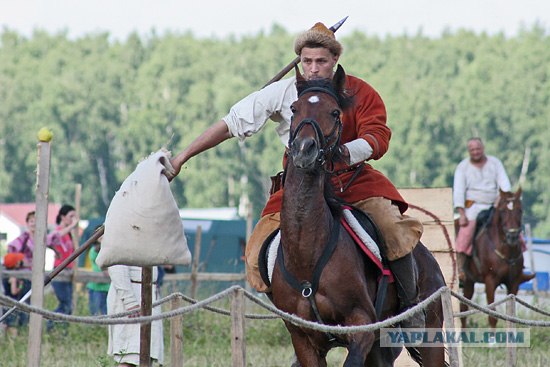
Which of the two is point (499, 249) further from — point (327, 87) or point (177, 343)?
point (327, 87)

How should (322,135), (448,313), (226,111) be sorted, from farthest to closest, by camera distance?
(226,111), (448,313), (322,135)

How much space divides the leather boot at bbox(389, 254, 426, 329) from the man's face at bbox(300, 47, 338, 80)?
121 centimetres

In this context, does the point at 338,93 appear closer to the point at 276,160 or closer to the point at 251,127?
the point at 251,127

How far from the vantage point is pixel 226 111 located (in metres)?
68.4

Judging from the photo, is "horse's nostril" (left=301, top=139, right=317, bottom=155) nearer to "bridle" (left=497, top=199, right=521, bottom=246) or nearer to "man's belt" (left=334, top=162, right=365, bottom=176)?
"man's belt" (left=334, top=162, right=365, bottom=176)

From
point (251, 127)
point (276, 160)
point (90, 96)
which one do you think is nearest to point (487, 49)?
point (276, 160)

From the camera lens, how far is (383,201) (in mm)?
7070

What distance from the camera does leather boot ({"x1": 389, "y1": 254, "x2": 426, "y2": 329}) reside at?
7.01 meters

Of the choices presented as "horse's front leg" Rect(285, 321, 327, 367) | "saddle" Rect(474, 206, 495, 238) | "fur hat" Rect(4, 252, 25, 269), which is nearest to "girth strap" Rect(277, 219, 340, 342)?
"horse's front leg" Rect(285, 321, 327, 367)

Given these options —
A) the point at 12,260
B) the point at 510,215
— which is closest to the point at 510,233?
the point at 510,215

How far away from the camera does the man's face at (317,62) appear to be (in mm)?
6723

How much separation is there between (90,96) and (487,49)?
26818 millimetres

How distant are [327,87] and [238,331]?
4.69 feet

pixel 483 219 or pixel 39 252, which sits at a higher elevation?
pixel 483 219
